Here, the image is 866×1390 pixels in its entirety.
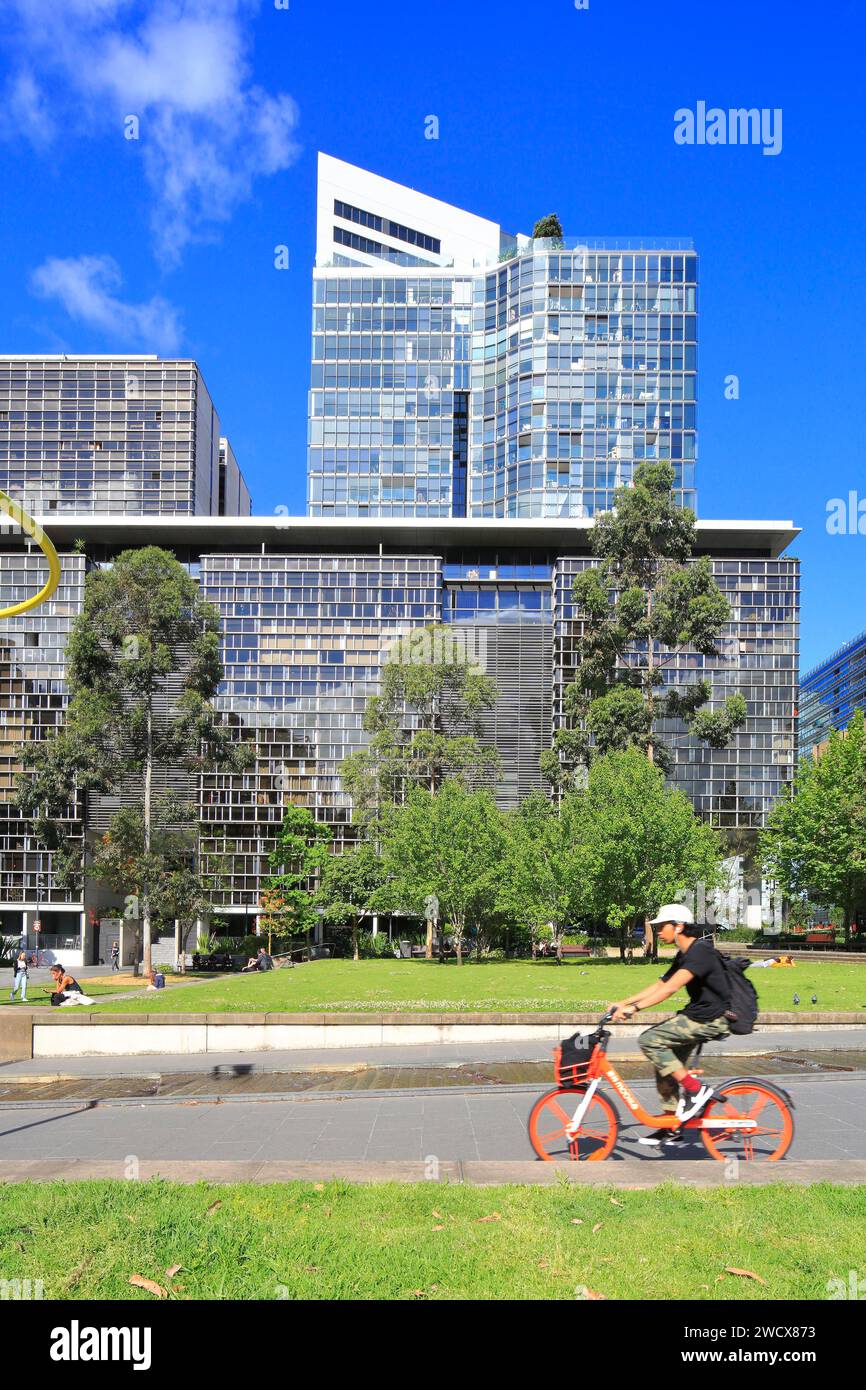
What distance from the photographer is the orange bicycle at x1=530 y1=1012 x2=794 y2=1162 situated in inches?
328

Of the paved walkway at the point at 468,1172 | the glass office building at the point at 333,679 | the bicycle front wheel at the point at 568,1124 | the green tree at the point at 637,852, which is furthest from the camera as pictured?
the glass office building at the point at 333,679

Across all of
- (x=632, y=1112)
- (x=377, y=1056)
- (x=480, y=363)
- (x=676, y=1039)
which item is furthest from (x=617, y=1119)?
(x=480, y=363)

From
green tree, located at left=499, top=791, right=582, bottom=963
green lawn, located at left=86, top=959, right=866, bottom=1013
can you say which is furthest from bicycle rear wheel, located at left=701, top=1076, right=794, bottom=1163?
green tree, located at left=499, top=791, right=582, bottom=963

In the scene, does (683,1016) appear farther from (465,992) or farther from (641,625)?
(641,625)

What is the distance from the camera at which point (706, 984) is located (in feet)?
26.7

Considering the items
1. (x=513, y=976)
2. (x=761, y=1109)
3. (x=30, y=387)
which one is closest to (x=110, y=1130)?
(x=761, y=1109)

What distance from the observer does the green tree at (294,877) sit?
65.5 meters

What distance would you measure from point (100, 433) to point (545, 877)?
278ft

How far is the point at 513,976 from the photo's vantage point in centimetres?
3475

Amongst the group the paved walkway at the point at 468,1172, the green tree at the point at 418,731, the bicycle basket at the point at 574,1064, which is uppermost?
the green tree at the point at 418,731

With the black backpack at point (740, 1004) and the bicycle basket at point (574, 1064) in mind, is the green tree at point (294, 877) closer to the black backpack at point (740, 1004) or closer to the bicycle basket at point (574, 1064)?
the bicycle basket at point (574, 1064)

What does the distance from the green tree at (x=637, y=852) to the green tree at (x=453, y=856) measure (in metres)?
5.44

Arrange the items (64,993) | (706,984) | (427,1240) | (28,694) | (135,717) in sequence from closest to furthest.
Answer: (427,1240) → (706,984) → (64,993) → (135,717) → (28,694)

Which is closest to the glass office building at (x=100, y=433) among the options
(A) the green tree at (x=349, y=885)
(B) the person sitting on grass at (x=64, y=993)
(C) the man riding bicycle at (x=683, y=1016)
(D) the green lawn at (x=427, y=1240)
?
(A) the green tree at (x=349, y=885)
